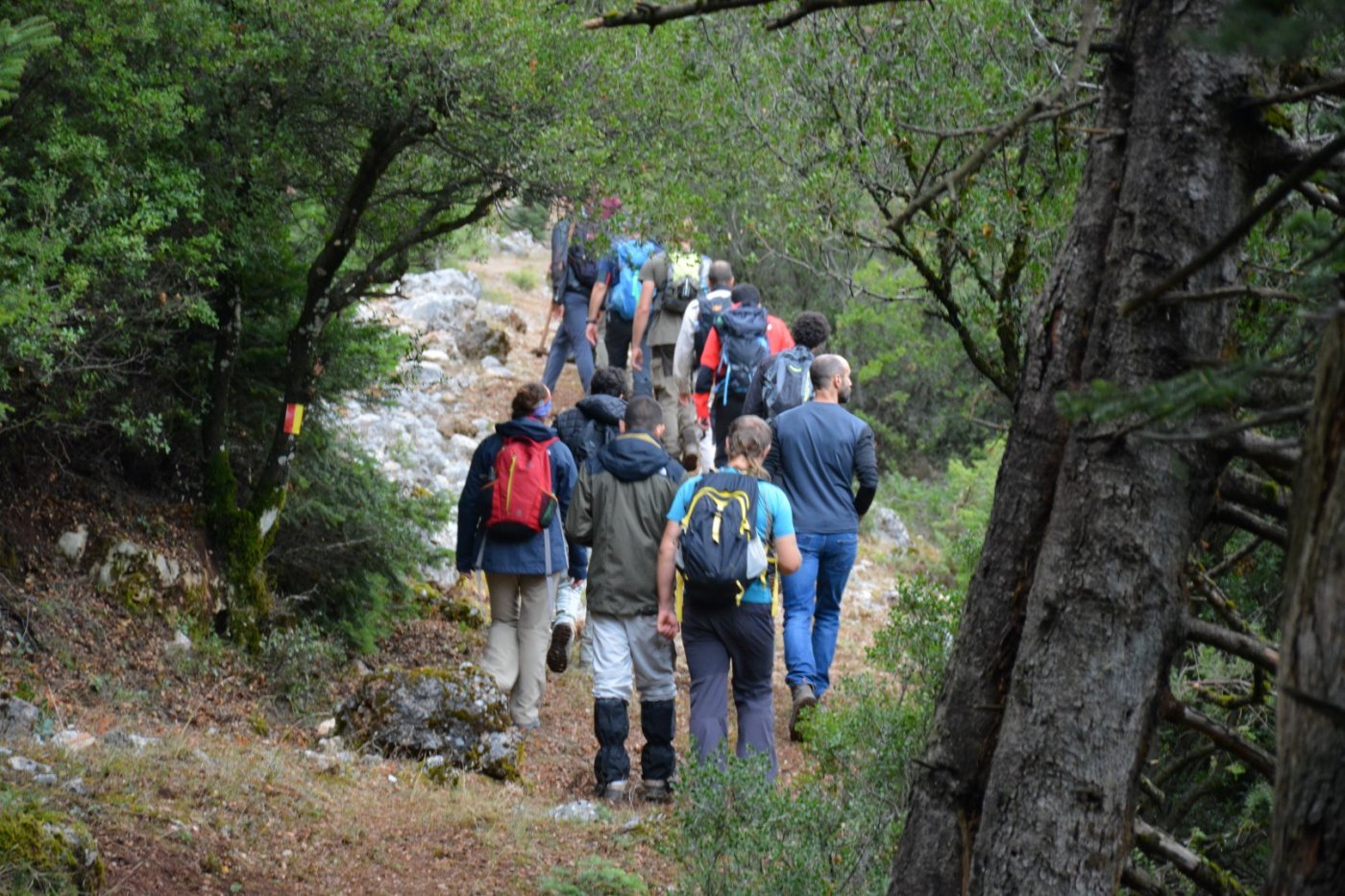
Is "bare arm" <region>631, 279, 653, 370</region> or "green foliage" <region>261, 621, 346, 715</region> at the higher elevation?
"bare arm" <region>631, 279, 653, 370</region>

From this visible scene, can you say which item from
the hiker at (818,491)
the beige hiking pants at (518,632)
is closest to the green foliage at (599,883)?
the beige hiking pants at (518,632)

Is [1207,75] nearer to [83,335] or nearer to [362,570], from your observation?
[83,335]

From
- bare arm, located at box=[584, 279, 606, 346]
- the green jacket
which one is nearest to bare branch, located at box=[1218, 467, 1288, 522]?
the green jacket

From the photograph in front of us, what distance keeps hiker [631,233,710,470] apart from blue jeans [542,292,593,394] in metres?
1.02

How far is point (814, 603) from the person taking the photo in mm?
8664

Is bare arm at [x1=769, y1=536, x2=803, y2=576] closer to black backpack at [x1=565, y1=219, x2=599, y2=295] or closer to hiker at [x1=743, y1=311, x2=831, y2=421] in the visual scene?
hiker at [x1=743, y1=311, x2=831, y2=421]

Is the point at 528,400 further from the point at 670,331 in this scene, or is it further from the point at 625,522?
the point at 670,331

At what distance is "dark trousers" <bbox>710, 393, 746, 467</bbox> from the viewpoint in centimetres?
1138

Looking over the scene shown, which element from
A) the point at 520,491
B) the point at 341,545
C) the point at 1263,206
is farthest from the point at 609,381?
the point at 1263,206

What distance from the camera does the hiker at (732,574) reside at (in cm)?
652

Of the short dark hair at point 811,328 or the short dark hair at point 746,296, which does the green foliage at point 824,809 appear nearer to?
the short dark hair at point 811,328

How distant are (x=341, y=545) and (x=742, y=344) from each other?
367 centimetres

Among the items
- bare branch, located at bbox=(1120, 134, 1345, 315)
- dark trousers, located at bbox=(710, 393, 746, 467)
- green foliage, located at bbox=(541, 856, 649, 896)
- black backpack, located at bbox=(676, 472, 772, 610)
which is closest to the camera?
bare branch, located at bbox=(1120, 134, 1345, 315)

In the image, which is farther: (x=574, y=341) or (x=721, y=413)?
(x=574, y=341)
